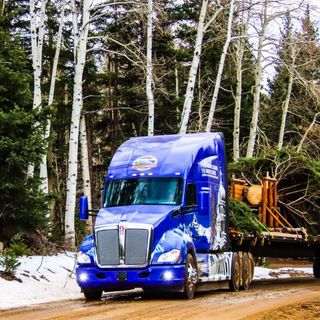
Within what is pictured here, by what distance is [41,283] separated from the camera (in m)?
15.7

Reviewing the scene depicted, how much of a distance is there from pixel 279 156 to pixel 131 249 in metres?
8.85

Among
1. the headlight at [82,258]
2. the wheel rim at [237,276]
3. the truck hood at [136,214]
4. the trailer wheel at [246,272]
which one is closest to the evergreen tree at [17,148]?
the truck hood at [136,214]

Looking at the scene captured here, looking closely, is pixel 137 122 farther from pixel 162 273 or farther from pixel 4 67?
pixel 162 273

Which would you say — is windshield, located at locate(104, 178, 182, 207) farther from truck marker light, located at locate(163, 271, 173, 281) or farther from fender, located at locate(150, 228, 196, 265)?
truck marker light, located at locate(163, 271, 173, 281)

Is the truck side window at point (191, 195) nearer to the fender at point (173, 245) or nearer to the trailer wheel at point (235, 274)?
the fender at point (173, 245)

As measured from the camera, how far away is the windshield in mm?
14852

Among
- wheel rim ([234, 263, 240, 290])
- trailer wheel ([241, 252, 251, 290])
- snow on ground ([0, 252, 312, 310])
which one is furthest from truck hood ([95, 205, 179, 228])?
trailer wheel ([241, 252, 251, 290])

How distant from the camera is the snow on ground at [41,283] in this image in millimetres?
13641

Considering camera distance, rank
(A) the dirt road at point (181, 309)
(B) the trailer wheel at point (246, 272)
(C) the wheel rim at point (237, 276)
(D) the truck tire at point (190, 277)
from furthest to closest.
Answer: (B) the trailer wheel at point (246, 272) < (C) the wheel rim at point (237, 276) < (D) the truck tire at point (190, 277) < (A) the dirt road at point (181, 309)

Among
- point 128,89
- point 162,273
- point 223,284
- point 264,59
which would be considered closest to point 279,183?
point 223,284

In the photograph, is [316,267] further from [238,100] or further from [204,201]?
[204,201]

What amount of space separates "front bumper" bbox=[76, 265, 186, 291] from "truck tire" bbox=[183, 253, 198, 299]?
0.22 metres

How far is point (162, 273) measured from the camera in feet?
44.0

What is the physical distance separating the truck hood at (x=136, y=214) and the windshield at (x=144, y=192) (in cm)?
27
